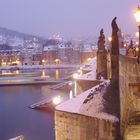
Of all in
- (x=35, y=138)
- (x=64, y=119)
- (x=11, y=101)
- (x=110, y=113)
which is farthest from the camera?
(x=11, y=101)

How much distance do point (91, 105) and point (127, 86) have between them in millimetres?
1180

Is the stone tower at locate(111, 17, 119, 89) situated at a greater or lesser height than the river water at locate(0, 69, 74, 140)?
greater

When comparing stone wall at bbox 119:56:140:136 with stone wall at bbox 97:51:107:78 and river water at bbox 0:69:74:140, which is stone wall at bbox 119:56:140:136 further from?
river water at bbox 0:69:74:140

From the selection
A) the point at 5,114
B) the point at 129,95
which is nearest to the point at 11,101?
the point at 5,114

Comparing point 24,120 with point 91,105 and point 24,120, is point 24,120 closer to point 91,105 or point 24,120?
point 24,120

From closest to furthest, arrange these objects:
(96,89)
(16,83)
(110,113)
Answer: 1. (110,113)
2. (96,89)
3. (16,83)

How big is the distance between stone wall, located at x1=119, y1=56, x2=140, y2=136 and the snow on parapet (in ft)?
1.06

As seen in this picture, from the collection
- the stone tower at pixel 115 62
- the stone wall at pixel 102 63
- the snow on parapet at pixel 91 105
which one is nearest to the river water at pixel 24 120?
the stone wall at pixel 102 63

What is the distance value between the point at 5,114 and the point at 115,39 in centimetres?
1865

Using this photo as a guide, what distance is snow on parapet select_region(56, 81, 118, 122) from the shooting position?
599 cm

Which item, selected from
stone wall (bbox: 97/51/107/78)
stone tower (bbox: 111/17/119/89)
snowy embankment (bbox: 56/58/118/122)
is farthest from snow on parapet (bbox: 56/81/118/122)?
→ stone wall (bbox: 97/51/107/78)

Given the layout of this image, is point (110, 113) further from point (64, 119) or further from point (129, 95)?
point (129, 95)

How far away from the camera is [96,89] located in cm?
700

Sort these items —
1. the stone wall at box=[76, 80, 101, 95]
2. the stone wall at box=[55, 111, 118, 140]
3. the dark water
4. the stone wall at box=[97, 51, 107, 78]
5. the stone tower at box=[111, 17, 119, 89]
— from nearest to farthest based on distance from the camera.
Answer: the stone wall at box=[55, 111, 118, 140], the stone tower at box=[111, 17, 119, 89], the stone wall at box=[76, 80, 101, 95], the stone wall at box=[97, 51, 107, 78], the dark water
